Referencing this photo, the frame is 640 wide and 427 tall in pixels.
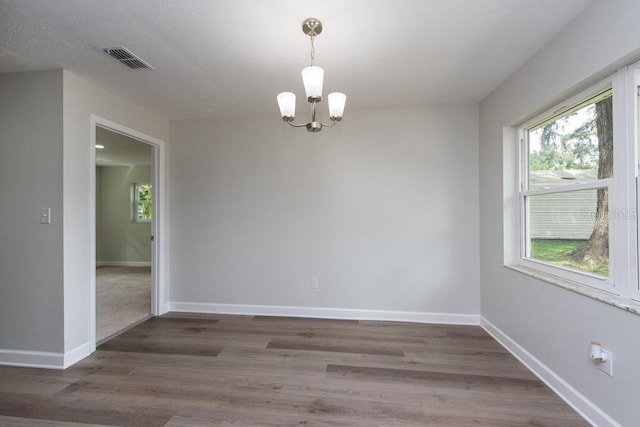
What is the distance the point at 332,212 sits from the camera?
3.29 meters

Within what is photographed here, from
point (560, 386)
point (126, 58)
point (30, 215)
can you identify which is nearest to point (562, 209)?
point (560, 386)

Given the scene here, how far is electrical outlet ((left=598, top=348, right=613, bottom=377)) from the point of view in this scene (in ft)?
5.10

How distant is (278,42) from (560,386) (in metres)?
3.00

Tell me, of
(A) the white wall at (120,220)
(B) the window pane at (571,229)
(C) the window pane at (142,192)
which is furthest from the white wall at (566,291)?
(C) the window pane at (142,192)

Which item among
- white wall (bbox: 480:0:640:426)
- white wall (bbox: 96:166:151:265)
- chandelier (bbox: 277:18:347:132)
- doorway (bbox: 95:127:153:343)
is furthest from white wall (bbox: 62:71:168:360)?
white wall (bbox: 96:166:151:265)

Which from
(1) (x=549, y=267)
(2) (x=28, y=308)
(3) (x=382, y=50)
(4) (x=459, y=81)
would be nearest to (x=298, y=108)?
(3) (x=382, y=50)

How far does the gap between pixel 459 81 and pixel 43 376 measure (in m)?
4.16

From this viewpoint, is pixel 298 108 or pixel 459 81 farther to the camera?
pixel 298 108

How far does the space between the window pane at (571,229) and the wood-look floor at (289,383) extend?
919 mm

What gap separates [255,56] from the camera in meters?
2.13

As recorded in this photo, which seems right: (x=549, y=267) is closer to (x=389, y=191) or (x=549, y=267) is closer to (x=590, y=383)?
(x=590, y=383)

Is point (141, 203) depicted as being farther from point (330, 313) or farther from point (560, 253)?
point (560, 253)

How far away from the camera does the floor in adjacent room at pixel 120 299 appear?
314 cm

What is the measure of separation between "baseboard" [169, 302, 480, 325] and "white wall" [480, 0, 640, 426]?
0.40 metres
